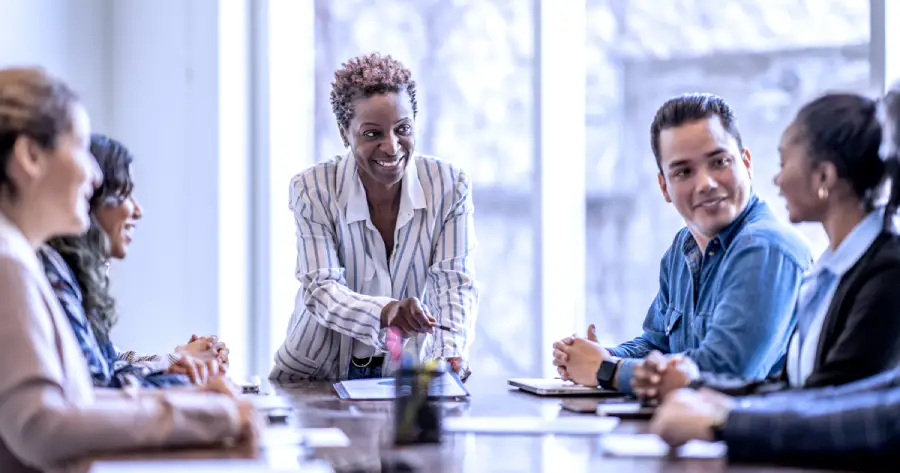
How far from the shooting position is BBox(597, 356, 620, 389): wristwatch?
2521mm

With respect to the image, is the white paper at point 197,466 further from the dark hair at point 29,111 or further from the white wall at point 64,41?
the white wall at point 64,41

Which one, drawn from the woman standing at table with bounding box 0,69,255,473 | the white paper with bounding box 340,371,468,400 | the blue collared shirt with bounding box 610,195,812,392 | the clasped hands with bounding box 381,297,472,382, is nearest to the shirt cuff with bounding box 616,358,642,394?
the blue collared shirt with bounding box 610,195,812,392

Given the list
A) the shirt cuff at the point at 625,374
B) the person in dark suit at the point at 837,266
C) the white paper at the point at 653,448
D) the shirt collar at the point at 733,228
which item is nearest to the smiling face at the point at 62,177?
the white paper at the point at 653,448

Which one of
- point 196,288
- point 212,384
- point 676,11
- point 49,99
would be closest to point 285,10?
point 196,288

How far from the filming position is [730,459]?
5.38ft

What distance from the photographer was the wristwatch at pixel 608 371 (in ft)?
8.27

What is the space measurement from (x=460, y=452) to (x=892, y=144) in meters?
0.88

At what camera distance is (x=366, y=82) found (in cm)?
313

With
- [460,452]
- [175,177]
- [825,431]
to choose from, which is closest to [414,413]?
[460,452]

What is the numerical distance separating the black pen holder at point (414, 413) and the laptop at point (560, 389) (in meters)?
0.75

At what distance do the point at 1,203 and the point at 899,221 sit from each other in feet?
5.15

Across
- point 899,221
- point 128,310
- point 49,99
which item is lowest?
point 128,310

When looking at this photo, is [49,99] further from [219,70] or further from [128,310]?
[128,310]

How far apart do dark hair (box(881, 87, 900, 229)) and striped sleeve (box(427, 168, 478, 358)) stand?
1.37 m
